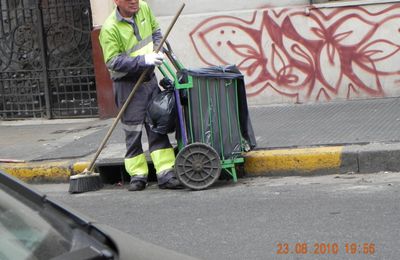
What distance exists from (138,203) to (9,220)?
4081mm

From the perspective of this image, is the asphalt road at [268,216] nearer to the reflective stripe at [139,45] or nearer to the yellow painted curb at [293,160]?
the yellow painted curb at [293,160]

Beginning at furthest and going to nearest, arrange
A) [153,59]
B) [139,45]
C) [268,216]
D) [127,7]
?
1. [139,45]
2. [127,7]
3. [153,59]
4. [268,216]

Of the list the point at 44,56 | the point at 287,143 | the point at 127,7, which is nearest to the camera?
the point at 127,7

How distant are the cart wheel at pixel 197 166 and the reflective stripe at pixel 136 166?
0.53 metres

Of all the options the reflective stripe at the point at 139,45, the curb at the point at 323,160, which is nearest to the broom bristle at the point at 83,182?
the reflective stripe at the point at 139,45

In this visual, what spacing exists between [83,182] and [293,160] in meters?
2.13

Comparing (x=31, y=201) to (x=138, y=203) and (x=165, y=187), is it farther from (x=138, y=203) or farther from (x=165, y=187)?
(x=165, y=187)

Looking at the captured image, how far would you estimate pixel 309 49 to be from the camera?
9547mm

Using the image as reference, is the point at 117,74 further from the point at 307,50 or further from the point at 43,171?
the point at 307,50

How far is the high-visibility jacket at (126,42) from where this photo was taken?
21.2 feet

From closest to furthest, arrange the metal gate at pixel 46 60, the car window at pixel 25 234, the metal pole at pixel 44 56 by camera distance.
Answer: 1. the car window at pixel 25 234
2. the metal gate at pixel 46 60
3. the metal pole at pixel 44 56

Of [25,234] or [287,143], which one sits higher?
[25,234]

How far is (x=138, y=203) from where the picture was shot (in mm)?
6324

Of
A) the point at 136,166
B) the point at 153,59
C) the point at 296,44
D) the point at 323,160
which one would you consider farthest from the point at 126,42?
the point at 296,44
